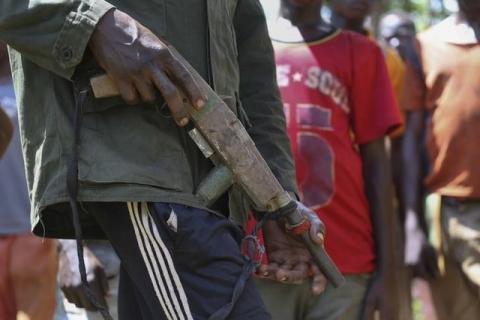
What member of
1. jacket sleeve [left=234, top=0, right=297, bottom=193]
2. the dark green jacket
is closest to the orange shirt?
jacket sleeve [left=234, top=0, right=297, bottom=193]

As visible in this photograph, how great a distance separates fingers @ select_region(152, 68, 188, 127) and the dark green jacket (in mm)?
72

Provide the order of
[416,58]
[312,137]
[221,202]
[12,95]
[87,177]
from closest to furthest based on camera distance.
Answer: [87,177] < [221,202] < [312,137] < [12,95] < [416,58]

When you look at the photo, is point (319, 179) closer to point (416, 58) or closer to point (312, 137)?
point (312, 137)

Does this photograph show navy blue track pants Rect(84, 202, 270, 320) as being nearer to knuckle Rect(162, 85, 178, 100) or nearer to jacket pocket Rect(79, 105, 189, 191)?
jacket pocket Rect(79, 105, 189, 191)

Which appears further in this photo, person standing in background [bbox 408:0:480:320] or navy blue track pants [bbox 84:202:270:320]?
person standing in background [bbox 408:0:480:320]

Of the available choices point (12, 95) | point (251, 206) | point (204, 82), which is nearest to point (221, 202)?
point (251, 206)

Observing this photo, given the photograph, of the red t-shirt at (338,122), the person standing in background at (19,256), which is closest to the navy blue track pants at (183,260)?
the red t-shirt at (338,122)

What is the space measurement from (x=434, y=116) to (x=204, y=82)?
2787 mm

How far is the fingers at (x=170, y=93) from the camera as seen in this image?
2787mm

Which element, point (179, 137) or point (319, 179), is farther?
point (319, 179)

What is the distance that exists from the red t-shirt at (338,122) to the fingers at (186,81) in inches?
78.9

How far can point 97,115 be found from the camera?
288 cm

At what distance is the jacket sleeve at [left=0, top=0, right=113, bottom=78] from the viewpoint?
280 centimetres

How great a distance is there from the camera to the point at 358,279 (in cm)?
491
